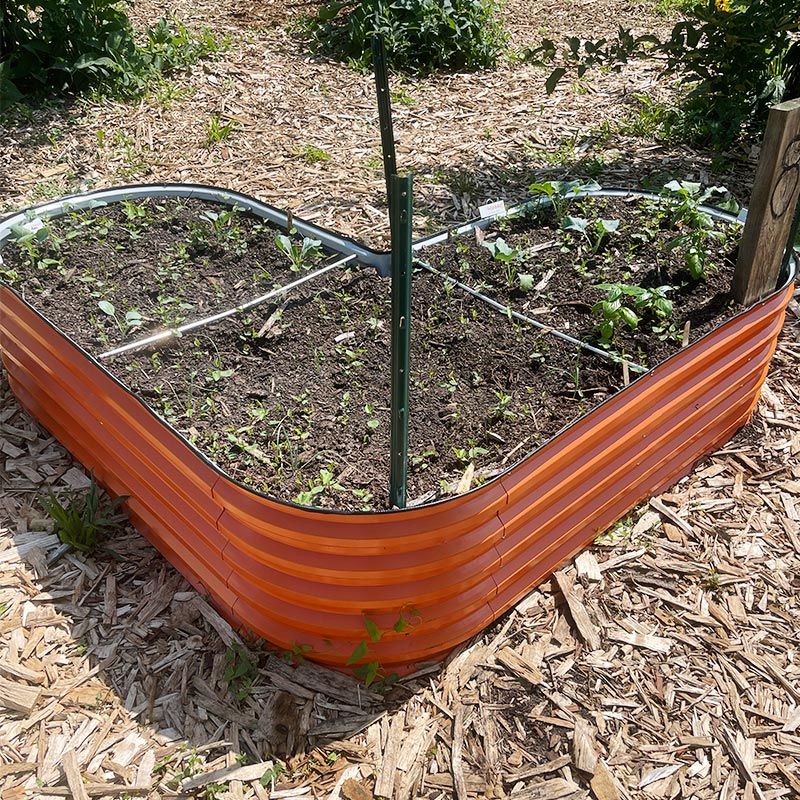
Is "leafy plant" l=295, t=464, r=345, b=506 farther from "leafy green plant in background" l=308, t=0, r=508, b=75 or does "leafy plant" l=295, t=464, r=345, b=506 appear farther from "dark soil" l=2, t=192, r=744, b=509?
"leafy green plant in background" l=308, t=0, r=508, b=75

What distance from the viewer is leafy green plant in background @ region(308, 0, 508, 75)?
5758mm

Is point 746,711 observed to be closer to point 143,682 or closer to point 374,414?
point 374,414

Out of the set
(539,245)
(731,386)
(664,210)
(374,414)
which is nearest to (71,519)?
(374,414)

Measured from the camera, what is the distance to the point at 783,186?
270 cm

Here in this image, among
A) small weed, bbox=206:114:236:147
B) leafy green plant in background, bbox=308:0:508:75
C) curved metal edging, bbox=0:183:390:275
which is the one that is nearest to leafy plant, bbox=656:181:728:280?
curved metal edging, bbox=0:183:390:275

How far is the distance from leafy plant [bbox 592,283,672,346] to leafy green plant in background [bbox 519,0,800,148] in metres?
1.86

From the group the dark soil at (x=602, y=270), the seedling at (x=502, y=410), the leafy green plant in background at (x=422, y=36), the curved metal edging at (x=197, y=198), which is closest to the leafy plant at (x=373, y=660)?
the seedling at (x=502, y=410)

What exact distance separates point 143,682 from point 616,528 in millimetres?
1492

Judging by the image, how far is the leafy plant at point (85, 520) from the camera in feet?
8.73

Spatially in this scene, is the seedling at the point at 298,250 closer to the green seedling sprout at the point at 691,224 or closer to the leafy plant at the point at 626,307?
the leafy plant at the point at 626,307

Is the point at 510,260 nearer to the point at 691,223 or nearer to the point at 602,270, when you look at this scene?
the point at 602,270

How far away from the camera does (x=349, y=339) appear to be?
2.92m

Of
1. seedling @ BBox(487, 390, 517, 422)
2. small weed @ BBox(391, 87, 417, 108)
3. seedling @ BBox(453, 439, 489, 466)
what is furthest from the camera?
small weed @ BBox(391, 87, 417, 108)

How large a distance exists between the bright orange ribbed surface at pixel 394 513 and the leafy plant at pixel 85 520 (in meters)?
0.07
